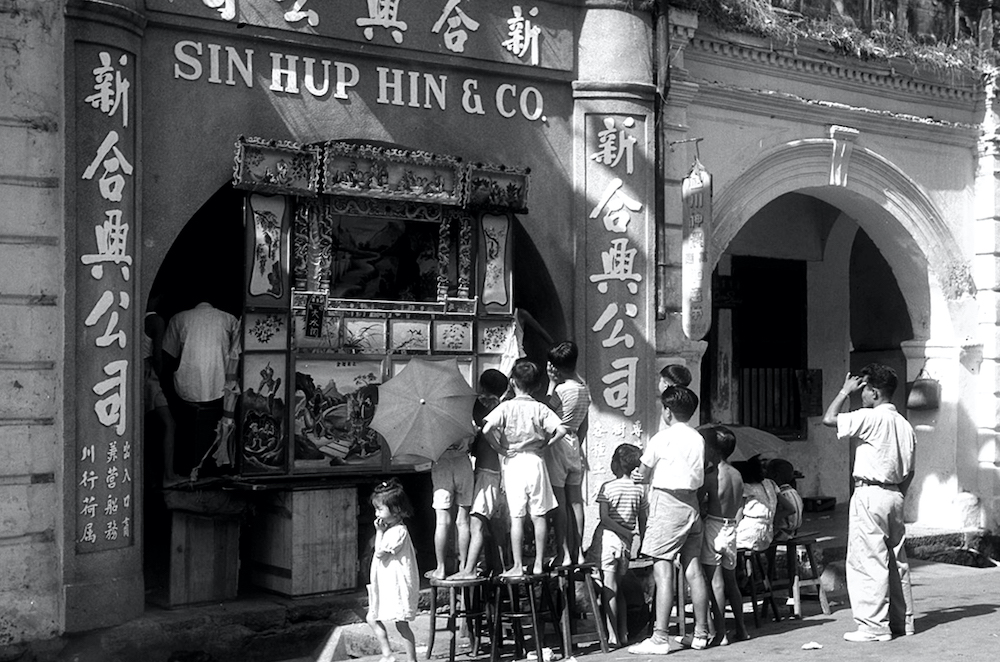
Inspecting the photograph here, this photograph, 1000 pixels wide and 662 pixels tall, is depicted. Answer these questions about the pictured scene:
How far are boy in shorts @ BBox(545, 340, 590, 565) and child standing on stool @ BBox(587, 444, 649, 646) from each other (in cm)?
19

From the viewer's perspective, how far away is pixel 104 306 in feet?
26.4

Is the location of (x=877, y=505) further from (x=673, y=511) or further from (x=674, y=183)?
(x=674, y=183)

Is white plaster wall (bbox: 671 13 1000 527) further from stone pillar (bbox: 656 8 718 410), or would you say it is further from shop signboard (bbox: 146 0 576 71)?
shop signboard (bbox: 146 0 576 71)

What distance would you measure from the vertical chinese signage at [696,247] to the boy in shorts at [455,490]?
304 cm

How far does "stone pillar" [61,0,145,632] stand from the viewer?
794cm

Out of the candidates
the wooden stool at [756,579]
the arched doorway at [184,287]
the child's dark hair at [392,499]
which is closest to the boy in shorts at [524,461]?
the child's dark hair at [392,499]

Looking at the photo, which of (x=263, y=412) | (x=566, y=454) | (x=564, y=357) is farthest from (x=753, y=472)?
(x=263, y=412)

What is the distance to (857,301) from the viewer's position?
1473cm

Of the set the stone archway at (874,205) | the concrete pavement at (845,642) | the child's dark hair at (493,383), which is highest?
the stone archway at (874,205)

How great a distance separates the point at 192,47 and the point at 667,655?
4.96m

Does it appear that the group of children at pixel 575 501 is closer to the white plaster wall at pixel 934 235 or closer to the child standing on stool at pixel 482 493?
the child standing on stool at pixel 482 493

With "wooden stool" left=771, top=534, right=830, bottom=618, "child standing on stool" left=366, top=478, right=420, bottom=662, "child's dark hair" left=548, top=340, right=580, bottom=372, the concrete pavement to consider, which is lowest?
the concrete pavement

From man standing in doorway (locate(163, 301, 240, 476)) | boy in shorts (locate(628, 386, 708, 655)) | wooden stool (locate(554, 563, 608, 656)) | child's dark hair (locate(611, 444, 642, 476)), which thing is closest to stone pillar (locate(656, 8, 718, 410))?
child's dark hair (locate(611, 444, 642, 476))

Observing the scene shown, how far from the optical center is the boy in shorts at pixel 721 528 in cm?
842
